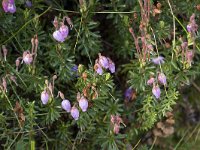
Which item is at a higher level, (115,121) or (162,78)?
(162,78)

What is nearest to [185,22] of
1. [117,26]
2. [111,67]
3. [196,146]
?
[117,26]

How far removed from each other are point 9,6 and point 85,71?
1.65 ft

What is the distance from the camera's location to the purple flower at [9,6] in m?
2.21

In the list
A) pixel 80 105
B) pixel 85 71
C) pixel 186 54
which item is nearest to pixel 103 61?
pixel 85 71

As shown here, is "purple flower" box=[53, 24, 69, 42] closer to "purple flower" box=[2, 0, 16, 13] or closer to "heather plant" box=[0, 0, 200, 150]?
"heather plant" box=[0, 0, 200, 150]

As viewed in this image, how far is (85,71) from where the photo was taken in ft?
7.70

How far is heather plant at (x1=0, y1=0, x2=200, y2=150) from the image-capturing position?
232 cm

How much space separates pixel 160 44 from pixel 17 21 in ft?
2.74

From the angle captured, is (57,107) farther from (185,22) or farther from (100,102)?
(185,22)

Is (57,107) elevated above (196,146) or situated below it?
above

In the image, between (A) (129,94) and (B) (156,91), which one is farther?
(A) (129,94)

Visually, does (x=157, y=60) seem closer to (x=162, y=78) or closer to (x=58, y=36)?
(x=162, y=78)

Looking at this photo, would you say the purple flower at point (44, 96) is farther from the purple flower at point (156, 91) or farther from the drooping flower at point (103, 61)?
the purple flower at point (156, 91)

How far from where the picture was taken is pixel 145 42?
226 centimetres
